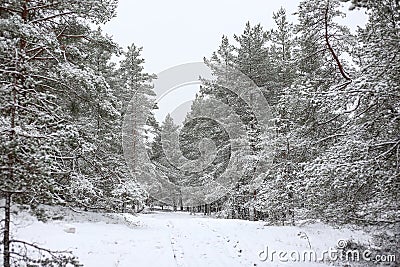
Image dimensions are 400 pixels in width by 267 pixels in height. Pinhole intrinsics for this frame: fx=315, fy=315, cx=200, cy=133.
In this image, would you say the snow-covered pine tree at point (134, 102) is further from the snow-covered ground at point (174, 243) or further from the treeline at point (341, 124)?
the snow-covered ground at point (174, 243)

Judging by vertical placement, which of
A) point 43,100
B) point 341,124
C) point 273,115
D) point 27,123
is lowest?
point 27,123

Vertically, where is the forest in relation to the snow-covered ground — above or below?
above

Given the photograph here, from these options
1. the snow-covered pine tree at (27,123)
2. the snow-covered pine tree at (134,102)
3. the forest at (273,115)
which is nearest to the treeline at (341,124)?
the forest at (273,115)

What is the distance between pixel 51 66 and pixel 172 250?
21.1 ft

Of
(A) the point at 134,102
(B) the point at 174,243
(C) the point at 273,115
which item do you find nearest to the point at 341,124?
(B) the point at 174,243

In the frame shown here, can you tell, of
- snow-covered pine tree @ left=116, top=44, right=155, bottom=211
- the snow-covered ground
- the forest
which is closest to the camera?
the forest

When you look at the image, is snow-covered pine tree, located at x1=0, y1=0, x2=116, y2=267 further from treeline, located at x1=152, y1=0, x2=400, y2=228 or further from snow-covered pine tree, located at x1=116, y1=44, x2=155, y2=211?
snow-covered pine tree, located at x1=116, y1=44, x2=155, y2=211

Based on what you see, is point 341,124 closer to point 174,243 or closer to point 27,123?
point 174,243

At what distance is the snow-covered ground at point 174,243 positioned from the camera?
8.39m

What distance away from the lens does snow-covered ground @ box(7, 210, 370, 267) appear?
8391 mm

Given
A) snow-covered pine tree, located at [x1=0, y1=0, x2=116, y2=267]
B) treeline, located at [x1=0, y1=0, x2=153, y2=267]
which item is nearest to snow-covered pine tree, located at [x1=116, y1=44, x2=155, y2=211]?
treeline, located at [x1=0, y1=0, x2=153, y2=267]

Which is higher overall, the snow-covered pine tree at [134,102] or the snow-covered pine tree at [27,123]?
the snow-covered pine tree at [134,102]

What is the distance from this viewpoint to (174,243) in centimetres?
1102

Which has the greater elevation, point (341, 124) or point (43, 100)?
point (341, 124)
